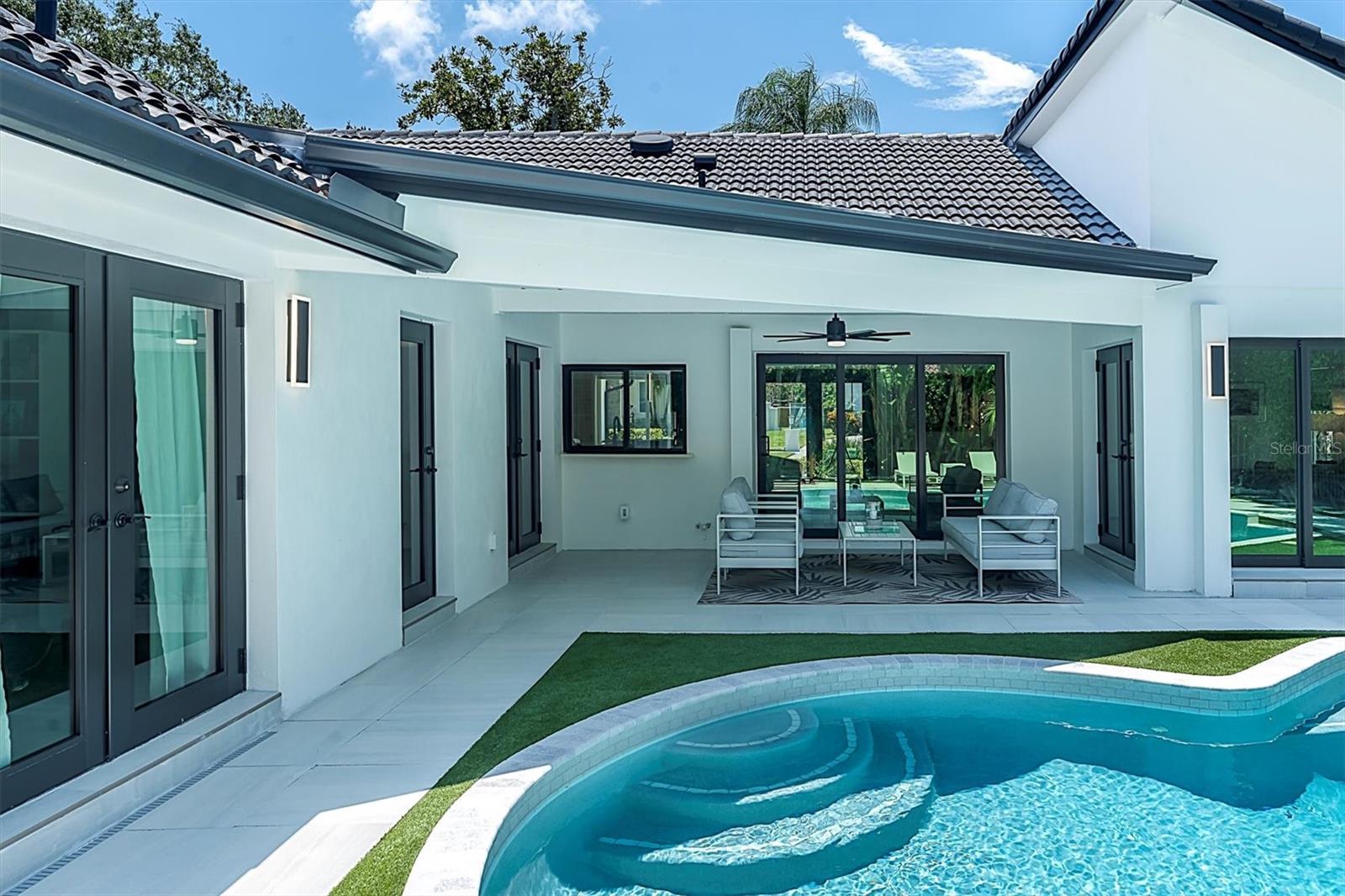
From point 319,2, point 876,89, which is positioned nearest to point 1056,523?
point 876,89

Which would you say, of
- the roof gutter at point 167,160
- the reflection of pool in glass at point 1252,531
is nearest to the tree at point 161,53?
the roof gutter at point 167,160

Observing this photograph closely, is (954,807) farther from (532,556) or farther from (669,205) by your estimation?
(532,556)

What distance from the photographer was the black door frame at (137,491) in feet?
15.7

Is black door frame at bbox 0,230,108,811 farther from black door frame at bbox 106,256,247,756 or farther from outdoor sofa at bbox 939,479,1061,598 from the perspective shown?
outdoor sofa at bbox 939,479,1061,598

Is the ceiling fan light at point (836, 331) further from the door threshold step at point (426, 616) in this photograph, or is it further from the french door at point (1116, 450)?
the door threshold step at point (426, 616)

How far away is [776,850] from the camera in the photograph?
487cm

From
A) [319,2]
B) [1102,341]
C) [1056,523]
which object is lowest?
[1056,523]

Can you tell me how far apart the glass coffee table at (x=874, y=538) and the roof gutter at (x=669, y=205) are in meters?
3.60

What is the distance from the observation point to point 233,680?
588cm

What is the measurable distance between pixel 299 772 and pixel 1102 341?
10.3m

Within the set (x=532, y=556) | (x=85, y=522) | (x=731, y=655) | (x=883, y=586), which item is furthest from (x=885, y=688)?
(x=532, y=556)

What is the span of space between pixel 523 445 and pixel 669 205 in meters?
6.75

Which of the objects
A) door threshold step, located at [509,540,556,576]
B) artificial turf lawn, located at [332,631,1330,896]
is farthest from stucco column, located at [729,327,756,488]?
artificial turf lawn, located at [332,631,1330,896]

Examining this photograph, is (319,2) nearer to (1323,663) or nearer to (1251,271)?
(1251,271)
